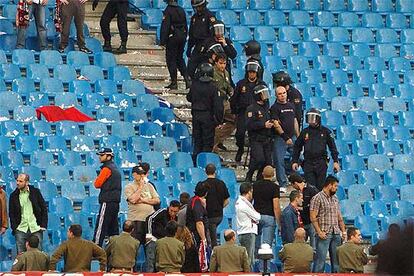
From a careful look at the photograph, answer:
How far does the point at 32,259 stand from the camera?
13000 mm

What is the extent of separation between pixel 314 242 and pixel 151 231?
6.70 feet

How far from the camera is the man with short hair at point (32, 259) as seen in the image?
12883mm

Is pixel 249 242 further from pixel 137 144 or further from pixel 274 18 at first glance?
pixel 274 18

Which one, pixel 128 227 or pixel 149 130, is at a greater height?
pixel 149 130

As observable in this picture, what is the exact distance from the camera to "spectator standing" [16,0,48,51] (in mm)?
18156

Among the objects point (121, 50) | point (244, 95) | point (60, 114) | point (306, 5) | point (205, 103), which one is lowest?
point (60, 114)

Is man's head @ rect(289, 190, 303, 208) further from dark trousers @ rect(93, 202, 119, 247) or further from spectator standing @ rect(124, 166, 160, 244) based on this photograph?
dark trousers @ rect(93, 202, 119, 247)

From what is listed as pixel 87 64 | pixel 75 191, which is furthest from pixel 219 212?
pixel 87 64

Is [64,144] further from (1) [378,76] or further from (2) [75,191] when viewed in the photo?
(1) [378,76]

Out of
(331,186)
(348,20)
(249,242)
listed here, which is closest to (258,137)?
(331,186)

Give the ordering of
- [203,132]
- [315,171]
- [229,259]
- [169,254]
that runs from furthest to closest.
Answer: [203,132], [315,171], [169,254], [229,259]

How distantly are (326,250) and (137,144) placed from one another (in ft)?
11.3

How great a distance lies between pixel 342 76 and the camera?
758 inches

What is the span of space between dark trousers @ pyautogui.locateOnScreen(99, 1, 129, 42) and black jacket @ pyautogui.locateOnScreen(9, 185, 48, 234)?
5336 millimetres
